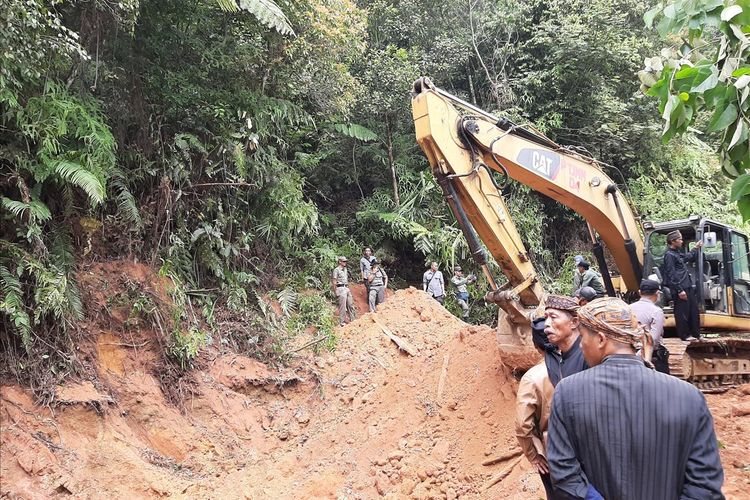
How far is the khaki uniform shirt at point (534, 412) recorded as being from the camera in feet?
10.0

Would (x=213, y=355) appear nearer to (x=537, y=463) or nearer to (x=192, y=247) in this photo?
(x=192, y=247)

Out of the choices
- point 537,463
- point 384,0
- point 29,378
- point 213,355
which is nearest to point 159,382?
point 213,355

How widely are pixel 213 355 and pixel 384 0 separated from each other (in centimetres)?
1132

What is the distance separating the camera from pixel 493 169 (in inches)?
236

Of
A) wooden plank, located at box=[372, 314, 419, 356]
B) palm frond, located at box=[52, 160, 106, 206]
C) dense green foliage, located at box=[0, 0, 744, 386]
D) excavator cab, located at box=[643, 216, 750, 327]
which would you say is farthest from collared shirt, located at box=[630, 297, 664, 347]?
palm frond, located at box=[52, 160, 106, 206]

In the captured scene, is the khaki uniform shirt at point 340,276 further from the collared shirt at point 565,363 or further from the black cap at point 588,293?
the collared shirt at point 565,363

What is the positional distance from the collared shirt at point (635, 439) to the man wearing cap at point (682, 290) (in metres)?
5.02

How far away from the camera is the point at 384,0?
603 inches

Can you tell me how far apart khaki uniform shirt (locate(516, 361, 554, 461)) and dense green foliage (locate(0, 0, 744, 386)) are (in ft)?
17.3

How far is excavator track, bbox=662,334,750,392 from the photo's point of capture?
7156 millimetres

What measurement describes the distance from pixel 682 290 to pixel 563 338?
15.0ft

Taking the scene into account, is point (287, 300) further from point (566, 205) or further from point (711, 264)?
point (711, 264)

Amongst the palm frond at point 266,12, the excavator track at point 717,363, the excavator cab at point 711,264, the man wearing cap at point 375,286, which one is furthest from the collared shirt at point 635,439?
the man wearing cap at point 375,286

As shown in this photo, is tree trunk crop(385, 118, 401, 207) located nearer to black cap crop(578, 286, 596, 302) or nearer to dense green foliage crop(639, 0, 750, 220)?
black cap crop(578, 286, 596, 302)
